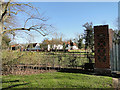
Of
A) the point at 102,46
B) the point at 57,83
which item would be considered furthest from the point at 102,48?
the point at 57,83

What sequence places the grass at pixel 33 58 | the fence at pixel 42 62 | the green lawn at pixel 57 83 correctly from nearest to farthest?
the green lawn at pixel 57 83, the grass at pixel 33 58, the fence at pixel 42 62

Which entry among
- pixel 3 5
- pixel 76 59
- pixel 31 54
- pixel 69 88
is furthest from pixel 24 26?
pixel 69 88

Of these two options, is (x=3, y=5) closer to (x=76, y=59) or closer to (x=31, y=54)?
(x=31, y=54)

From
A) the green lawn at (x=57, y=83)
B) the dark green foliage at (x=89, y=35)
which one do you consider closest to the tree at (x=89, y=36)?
the dark green foliage at (x=89, y=35)

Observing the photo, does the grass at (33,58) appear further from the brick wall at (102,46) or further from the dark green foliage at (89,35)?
the dark green foliage at (89,35)

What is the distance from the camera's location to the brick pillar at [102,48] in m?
8.79

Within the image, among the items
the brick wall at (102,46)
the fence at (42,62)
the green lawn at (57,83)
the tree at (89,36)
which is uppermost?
the tree at (89,36)

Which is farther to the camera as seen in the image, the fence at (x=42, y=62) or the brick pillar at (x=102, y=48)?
the fence at (x=42, y=62)

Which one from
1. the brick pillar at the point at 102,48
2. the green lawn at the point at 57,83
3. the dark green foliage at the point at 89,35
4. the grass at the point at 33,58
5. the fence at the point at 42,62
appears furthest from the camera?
the dark green foliage at the point at 89,35

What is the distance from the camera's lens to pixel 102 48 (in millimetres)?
9055

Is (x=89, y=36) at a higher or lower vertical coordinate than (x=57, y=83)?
higher

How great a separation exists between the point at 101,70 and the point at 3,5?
10.4 metres

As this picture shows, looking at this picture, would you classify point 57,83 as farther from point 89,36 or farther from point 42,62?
point 89,36

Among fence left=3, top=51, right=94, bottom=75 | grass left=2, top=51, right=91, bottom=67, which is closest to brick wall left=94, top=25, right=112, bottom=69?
fence left=3, top=51, right=94, bottom=75
